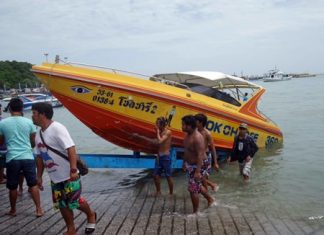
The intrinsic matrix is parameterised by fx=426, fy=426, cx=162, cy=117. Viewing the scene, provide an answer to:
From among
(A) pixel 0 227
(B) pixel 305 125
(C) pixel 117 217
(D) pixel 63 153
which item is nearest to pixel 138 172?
(C) pixel 117 217

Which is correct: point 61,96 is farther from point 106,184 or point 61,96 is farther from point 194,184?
point 194,184

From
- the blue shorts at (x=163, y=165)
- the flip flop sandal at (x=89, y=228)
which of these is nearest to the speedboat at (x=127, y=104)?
the blue shorts at (x=163, y=165)

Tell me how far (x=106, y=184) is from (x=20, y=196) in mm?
2163

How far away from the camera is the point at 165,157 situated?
729 cm

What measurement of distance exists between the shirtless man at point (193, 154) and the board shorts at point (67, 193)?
1801mm

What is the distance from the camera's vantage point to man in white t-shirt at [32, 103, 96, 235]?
431 centimetres

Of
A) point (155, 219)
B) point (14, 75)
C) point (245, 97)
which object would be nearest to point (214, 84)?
point (245, 97)

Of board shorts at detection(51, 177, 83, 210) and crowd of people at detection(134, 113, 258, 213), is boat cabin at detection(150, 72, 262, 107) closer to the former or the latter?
crowd of people at detection(134, 113, 258, 213)

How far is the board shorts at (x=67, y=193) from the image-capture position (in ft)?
14.5

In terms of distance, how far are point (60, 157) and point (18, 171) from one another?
60.0 inches

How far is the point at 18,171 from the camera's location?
5.61m

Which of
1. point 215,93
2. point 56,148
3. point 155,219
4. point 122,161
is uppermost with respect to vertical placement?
point 215,93

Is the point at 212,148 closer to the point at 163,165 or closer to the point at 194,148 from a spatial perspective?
the point at 163,165

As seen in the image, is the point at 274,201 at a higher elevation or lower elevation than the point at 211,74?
lower
